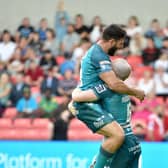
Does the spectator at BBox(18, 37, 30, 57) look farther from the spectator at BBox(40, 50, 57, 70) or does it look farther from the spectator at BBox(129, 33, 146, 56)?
the spectator at BBox(129, 33, 146, 56)

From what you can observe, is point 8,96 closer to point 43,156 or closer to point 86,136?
point 86,136

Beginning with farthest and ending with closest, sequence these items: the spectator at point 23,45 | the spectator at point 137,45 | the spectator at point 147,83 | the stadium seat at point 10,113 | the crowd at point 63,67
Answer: the spectator at point 23,45 < the spectator at point 137,45 < the stadium seat at point 10,113 < the spectator at point 147,83 < the crowd at point 63,67

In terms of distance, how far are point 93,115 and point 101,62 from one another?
609 mm

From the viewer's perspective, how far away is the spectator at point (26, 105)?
55.8 feet

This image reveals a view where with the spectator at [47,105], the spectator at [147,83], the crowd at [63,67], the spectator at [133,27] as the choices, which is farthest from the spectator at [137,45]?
the spectator at [47,105]

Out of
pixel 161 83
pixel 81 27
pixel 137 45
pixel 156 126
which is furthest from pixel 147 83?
pixel 81 27

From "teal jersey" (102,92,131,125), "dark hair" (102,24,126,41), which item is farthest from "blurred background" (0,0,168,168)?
"dark hair" (102,24,126,41)

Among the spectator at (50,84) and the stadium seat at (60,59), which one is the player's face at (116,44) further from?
the stadium seat at (60,59)

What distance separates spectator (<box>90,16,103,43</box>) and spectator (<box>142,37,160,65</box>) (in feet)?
4.93

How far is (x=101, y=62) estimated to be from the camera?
28.4 ft

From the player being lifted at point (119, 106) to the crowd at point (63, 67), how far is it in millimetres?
5708

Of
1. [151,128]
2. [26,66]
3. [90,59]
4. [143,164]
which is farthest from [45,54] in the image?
[90,59]

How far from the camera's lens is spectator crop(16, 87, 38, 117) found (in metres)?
17.0

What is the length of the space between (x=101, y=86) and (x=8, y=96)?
9391mm
